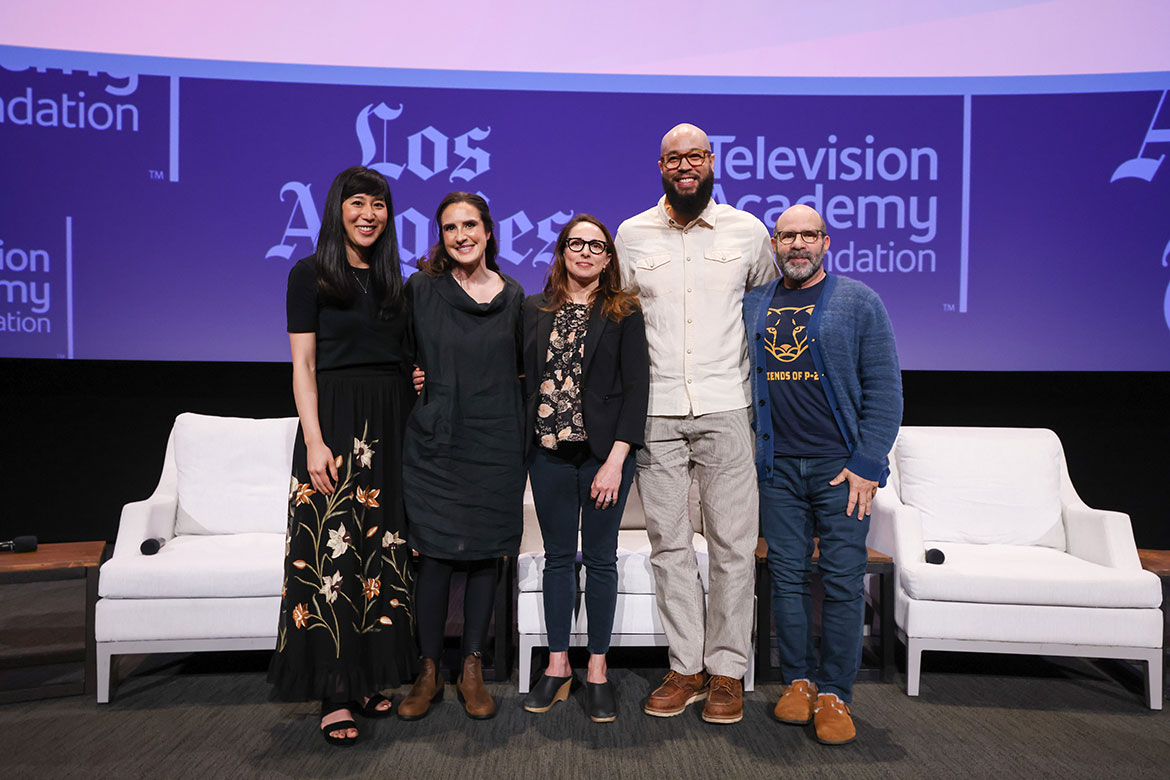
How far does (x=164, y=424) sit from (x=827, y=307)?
364 cm

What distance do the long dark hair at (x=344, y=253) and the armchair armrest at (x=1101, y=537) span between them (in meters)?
2.68

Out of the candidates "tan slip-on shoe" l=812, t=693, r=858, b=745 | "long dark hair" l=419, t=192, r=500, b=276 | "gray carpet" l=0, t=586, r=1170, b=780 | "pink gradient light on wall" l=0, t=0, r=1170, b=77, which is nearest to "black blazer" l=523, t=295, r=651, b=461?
"long dark hair" l=419, t=192, r=500, b=276

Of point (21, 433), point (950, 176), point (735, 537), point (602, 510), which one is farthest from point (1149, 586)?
point (21, 433)

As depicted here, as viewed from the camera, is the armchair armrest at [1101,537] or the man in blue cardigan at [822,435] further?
the armchair armrest at [1101,537]

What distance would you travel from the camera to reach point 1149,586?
269cm

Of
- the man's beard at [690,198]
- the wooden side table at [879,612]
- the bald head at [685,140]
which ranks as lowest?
the wooden side table at [879,612]

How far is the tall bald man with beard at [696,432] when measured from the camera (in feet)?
8.15

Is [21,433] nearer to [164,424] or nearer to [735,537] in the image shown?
[164,424]

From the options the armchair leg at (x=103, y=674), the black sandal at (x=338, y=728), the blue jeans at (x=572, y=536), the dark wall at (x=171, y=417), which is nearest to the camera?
the black sandal at (x=338, y=728)

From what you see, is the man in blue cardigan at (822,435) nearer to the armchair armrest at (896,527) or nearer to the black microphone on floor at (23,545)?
the armchair armrest at (896,527)

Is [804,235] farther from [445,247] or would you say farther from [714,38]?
[714,38]

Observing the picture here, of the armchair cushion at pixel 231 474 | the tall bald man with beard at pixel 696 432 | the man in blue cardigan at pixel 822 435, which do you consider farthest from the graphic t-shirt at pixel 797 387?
the armchair cushion at pixel 231 474

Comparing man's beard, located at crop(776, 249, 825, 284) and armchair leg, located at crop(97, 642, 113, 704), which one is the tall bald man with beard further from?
armchair leg, located at crop(97, 642, 113, 704)

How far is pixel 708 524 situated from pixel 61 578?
2.15 meters
